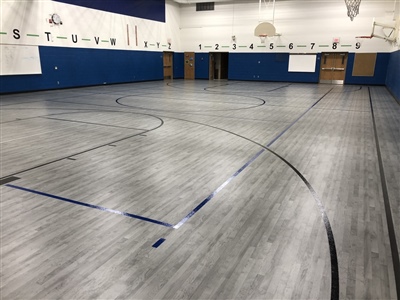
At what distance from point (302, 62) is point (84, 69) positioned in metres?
13.7

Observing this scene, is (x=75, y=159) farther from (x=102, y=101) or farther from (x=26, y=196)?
(x=102, y=101)

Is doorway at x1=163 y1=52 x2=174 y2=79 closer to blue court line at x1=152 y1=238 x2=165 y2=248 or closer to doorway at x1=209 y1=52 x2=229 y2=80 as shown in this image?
doorway at x1=209 y1=52 x2=229 y2=80

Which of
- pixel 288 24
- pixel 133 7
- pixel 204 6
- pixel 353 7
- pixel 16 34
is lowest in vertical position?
pixel 16 34

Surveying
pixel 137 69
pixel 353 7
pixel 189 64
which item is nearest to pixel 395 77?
pixel 353 7

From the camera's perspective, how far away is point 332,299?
2.12 m

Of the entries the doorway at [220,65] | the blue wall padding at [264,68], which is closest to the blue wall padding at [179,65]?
the doorway at [220,65]

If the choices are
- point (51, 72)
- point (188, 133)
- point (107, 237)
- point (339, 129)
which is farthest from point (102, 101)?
point (107, 237)

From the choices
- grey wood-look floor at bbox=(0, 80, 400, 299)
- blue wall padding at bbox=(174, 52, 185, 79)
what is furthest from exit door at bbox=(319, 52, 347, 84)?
grey wood-look floor at bbox=(0, 80, 400, 299)

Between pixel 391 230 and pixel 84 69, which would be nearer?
pixel 391 230

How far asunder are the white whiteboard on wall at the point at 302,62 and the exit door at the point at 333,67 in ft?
1.96

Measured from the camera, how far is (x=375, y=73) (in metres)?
19.3

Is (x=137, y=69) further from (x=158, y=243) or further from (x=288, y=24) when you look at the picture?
(x=158, y=243)

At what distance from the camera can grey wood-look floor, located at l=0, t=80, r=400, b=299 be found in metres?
2.29

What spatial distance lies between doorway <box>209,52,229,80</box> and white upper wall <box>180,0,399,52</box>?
1478mm
